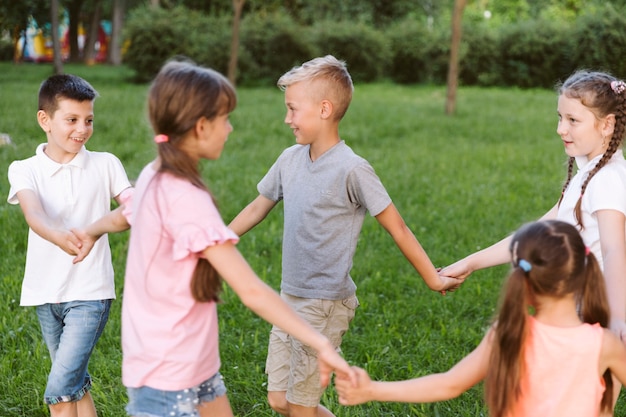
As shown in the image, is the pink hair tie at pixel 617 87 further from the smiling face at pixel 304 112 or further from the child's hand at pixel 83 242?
the child's hand at pixel 83 242

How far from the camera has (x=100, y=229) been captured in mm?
2936

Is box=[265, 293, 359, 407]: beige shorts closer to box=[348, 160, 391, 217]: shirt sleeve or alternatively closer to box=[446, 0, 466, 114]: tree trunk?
box=[348, 160, 391, 217]: shirt sleeve

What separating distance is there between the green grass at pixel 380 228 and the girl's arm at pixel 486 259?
72 cm

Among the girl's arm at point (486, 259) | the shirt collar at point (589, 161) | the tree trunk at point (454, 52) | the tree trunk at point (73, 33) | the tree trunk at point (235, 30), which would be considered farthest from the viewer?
the tree trunk at point (73, 33)

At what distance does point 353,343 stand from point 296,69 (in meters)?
2.00

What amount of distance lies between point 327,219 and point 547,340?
1.18m

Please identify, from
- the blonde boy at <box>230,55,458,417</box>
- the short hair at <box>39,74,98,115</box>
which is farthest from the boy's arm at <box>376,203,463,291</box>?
the short hair at <box>39,74,98,115</box>

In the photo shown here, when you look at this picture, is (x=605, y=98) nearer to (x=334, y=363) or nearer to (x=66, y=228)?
(x=334, y=363)

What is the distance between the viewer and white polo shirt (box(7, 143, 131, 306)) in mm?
3236

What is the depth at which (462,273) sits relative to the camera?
363cm

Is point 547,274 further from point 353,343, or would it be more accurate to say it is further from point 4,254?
point 4,254

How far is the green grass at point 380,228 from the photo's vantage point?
433 cm

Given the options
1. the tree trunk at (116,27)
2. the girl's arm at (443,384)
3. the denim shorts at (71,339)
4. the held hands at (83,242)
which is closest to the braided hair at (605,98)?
the girl's arm at (443,384)

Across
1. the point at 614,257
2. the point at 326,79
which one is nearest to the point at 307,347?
the point at 326,79
